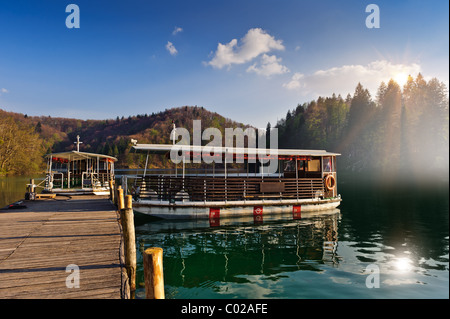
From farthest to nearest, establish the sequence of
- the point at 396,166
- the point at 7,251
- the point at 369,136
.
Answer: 1. the point at 369,136
2. the point at 396,166
3. the point at 7,251

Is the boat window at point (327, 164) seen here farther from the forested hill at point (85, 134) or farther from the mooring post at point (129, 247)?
the forested hill at point (85, 134)

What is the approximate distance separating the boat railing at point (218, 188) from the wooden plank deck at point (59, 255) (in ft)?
12.3

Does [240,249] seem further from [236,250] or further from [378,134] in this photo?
[378,134]

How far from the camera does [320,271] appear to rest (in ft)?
28.3

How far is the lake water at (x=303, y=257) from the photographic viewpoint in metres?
7.42

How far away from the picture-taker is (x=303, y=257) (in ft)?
32.6

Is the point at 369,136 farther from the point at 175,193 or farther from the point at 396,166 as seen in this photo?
the point at 175,193

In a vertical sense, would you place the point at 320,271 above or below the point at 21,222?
below

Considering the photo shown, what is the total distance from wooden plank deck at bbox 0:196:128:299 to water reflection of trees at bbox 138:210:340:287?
92.4 inches

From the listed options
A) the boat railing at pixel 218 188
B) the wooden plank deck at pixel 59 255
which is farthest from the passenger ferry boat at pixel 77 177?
the wooden plank deck at pixel 59 255

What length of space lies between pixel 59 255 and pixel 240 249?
22.5 ft

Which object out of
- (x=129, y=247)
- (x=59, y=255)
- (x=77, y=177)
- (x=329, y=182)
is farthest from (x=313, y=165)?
(x=77, y=177)
